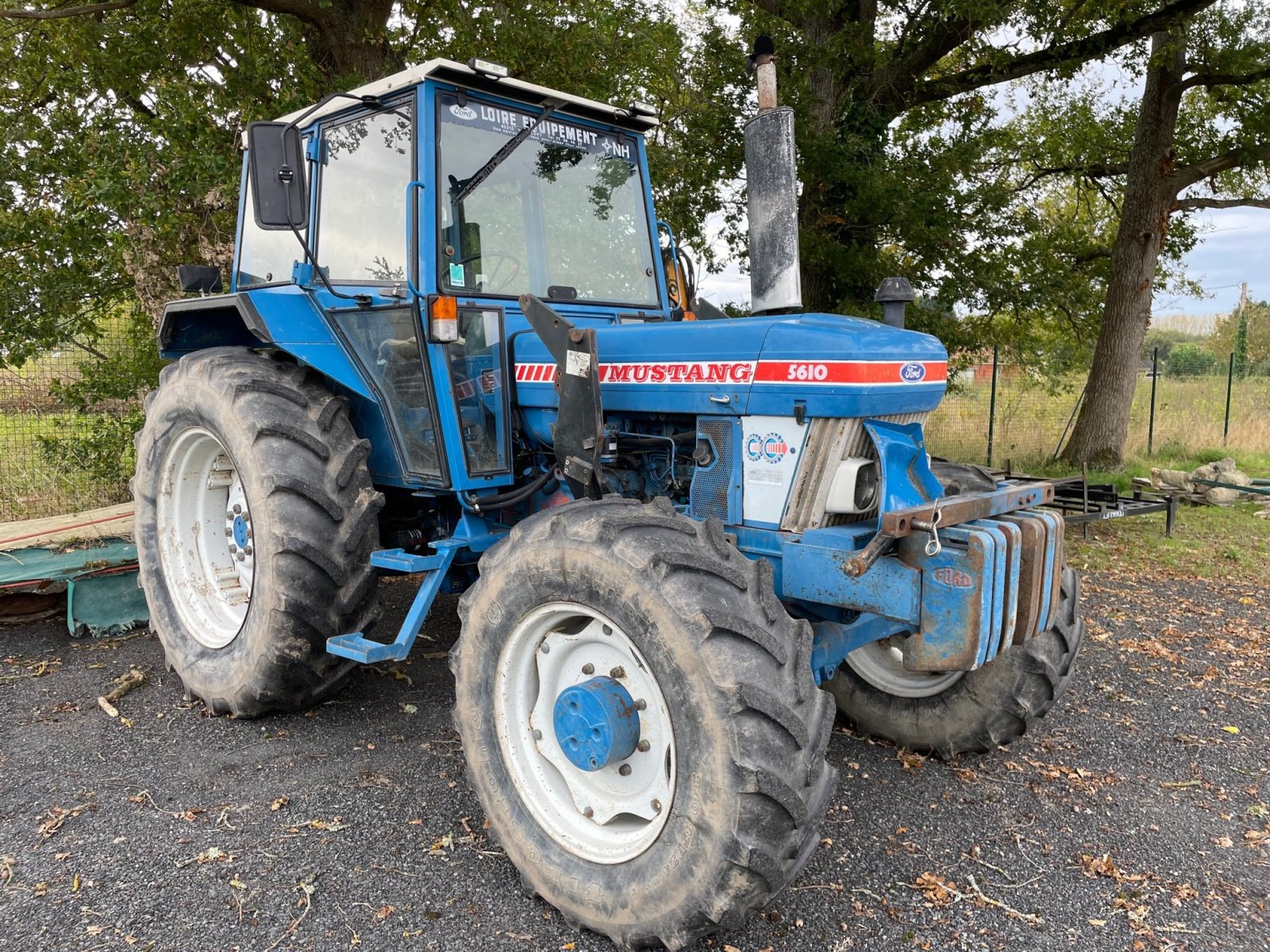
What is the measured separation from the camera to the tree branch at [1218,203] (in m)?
11.1

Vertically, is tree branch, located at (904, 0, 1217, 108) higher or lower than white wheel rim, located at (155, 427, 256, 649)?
higher

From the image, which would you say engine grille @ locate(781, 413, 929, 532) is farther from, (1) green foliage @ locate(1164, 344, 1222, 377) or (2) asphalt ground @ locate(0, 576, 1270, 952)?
(1) green foliage @ locate(1164, 344, 1222, 377)

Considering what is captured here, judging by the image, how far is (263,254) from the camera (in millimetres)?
4422

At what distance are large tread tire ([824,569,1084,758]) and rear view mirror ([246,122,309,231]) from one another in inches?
115

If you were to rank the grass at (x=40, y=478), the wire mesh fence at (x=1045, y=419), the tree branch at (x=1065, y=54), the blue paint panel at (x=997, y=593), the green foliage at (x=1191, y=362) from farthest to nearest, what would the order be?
the green foliage at (x=1191, y=362), the wire mesh fence at (x=1045, y=419), the tree branch at (x=1065, y=54), the grass at (x=40, y=478), the blue paint panel at (x=997, y=593)

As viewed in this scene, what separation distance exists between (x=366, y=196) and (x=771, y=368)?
6.36 feet

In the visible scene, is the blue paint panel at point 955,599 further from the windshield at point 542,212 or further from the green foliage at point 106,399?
the green foliage at point 106,399

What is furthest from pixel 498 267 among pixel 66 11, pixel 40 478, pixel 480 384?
pixel 40 478

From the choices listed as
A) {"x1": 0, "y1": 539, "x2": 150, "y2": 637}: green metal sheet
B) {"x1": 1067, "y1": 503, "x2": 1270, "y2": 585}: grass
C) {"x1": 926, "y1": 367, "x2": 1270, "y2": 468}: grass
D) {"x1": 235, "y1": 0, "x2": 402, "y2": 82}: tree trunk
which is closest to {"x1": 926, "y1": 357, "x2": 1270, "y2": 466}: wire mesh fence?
{"x1": 926, "y1": 367, "x2": 1270, "y2": 468}: grass

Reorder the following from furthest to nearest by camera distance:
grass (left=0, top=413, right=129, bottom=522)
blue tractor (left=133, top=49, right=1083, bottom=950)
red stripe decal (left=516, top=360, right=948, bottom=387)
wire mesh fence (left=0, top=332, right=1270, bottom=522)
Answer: wire mesh fence (left=0, top=332, right=1270, bottom=522) < grass (left=0, top=413, right=129, bottom=522) < red stripe decal (left=516, top=360, right=948, bottom=387) < blue tractor (left=133, top=49, right=1083, bottom=950)

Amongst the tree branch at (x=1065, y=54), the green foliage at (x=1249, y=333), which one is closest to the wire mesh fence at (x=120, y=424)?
the tree branch at (x=1065, y=54)

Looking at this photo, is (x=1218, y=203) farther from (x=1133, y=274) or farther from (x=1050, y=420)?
(x=1050, y=420)

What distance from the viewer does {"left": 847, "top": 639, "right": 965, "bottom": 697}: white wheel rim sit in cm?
356

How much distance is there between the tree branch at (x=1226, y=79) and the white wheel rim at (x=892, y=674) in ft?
29.9
